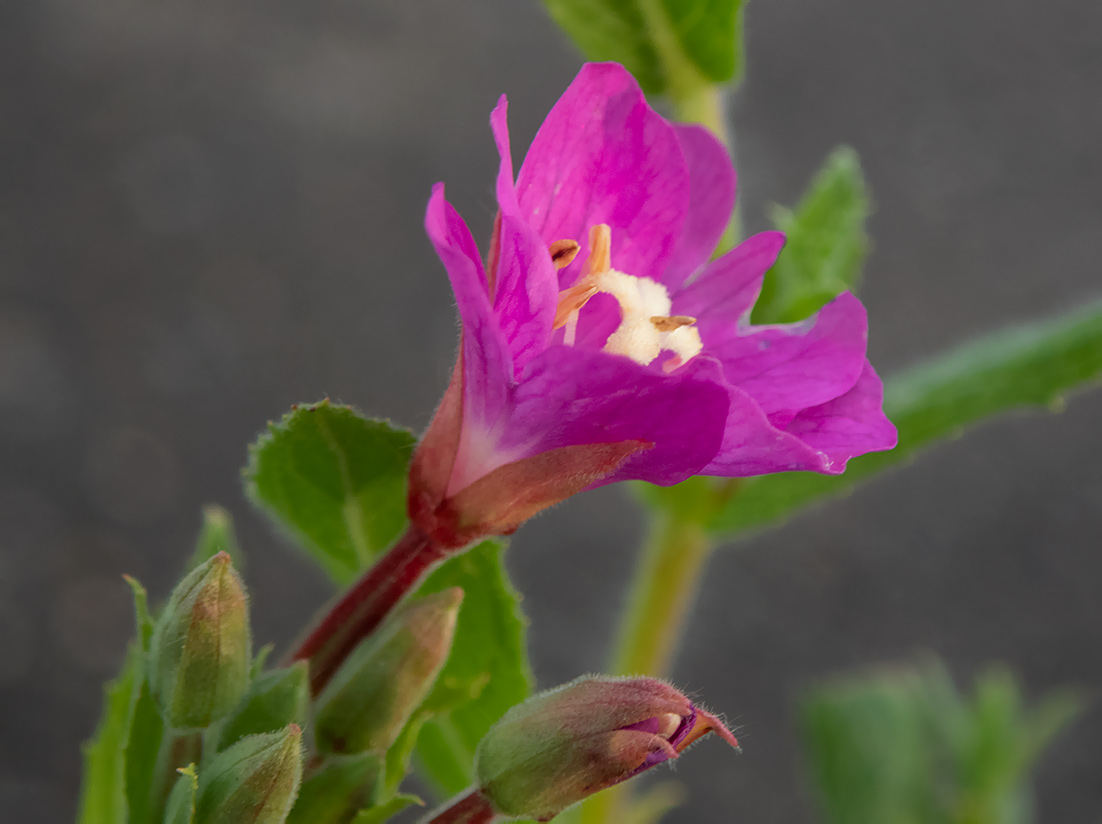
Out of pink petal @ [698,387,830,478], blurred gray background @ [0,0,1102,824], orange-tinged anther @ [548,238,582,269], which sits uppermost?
blurred gray background @ [0,0,1102,824]

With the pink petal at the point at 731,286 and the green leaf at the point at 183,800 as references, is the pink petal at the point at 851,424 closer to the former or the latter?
the pink petal at the point at 731,286

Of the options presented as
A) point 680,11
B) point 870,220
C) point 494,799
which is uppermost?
point 870,220

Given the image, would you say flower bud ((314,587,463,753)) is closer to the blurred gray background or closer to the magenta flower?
the magenta flower

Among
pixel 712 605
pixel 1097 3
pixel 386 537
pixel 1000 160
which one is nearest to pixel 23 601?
pixel 712 605

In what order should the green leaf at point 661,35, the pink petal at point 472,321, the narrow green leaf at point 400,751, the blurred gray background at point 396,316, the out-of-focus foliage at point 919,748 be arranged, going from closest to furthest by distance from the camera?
the pink petal at point 472,321 < the narrow green leaf at point 400,751 < the green leaf at point 661,35 < the out-of-focus foliage at point 919,748 < the blurred gray background at point 396,316

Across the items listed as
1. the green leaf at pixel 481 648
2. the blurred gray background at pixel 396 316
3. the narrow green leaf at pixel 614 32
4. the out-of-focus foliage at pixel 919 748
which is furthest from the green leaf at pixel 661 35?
the blurred gray background at pixel 396 316

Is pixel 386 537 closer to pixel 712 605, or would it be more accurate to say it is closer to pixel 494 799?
pixel 494 799

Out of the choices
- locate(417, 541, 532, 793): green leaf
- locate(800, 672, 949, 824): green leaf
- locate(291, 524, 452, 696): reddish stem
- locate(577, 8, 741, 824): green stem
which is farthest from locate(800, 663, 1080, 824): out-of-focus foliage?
locate(291, 524, 452, 696): reddish stem
